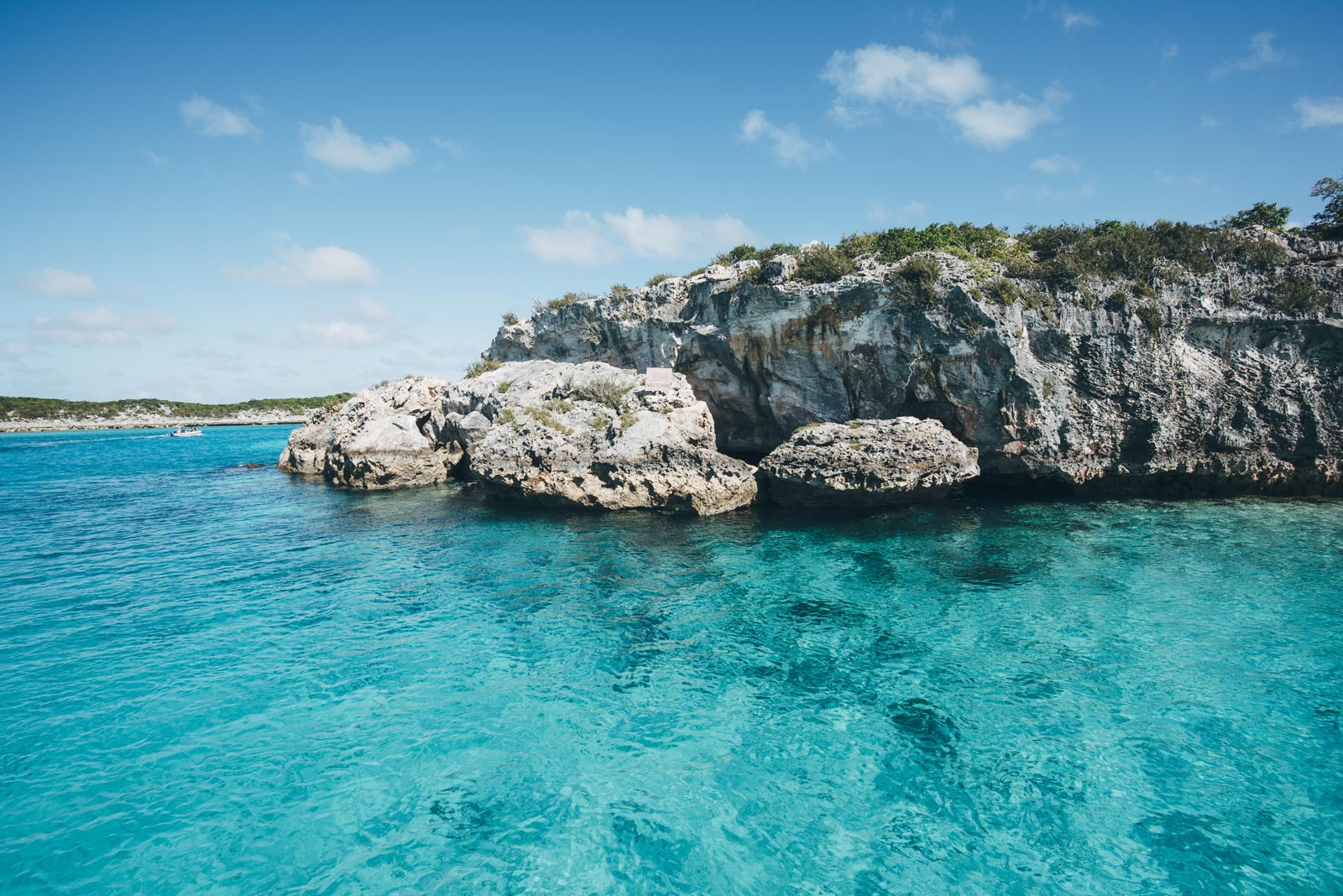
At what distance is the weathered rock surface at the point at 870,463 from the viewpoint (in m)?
17.5

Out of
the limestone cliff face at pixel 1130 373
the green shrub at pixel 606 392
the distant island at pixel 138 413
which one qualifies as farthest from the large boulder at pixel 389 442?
the distant island at pixel 138 413

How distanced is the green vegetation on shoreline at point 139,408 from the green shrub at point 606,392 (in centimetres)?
9349

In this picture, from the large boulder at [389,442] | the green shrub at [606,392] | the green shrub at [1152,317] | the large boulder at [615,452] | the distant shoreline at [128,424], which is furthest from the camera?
the distant shoreline at [128,424]

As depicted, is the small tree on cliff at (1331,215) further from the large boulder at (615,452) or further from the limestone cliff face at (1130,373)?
the large boulder at (615,452)

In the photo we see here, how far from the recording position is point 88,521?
22531 mm

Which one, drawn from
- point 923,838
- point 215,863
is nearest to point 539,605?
point 215,863

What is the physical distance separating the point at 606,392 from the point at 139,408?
149m

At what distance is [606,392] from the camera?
69.5 ft

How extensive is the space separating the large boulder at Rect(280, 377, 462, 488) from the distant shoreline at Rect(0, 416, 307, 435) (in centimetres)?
7826

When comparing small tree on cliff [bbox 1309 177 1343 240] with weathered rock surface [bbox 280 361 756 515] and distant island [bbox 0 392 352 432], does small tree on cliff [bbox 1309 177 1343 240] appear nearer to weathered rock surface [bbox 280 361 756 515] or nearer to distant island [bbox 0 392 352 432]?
weathered rock surface [bbox 280 361 756 515]

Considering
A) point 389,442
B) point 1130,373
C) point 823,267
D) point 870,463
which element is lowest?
point 870,463

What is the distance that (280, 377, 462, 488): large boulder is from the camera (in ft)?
89.4

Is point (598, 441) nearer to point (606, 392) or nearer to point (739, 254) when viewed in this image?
point (606, 392)

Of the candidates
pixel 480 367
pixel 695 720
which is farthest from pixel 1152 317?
pixel 480 367
